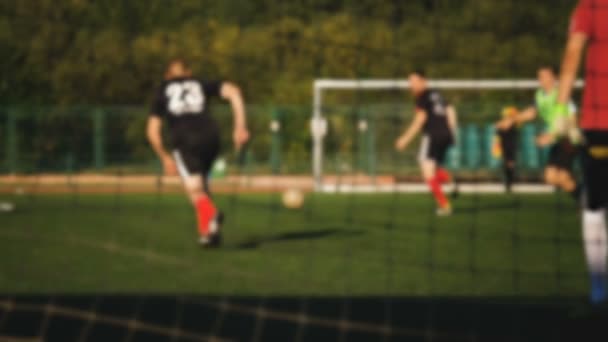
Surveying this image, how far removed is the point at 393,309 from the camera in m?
5.91

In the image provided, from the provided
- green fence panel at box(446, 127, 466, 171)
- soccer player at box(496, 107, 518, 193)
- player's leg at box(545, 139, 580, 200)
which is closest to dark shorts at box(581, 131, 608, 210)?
player's leg at box(545, 139, 580, 200)

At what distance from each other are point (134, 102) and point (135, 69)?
247cm

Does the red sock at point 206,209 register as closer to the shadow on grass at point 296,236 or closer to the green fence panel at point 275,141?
the shadow on grass at point 296,236

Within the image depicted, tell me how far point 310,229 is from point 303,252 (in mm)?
2588

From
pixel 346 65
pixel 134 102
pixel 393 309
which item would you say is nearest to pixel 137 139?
pixel 134 102

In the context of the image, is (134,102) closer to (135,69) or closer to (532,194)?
(135,69)

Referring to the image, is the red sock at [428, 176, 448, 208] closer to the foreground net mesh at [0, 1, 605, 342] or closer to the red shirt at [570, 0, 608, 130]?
the foreground net mesh at [0, 1, 605, 342]

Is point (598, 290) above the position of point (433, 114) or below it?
above

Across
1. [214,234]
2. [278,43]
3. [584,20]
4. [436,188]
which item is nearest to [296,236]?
[214,234]

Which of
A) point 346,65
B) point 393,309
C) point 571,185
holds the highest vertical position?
point 393,309

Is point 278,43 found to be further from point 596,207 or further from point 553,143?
point 596,207

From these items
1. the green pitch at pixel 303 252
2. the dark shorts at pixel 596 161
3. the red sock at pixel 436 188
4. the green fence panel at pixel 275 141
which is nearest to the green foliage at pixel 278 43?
the green fence panel at pixel 275 141

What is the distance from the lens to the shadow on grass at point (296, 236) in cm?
968

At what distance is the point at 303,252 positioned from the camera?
8953 millimetres
